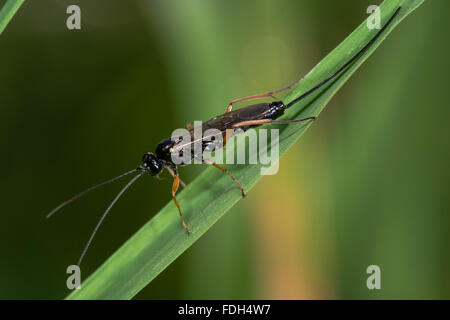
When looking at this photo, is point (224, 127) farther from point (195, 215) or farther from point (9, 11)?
point (9, 11)

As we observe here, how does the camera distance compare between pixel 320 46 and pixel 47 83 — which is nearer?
pixel 320 46

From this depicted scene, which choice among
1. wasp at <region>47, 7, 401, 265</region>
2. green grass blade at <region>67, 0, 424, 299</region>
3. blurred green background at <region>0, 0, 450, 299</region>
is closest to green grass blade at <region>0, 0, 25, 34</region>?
wasp at <region>47, 7, 401, 265</region>

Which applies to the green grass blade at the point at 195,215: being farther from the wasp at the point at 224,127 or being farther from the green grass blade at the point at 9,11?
the green grass blade at the point at 9,11

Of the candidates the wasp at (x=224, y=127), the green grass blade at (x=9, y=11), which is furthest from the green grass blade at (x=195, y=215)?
the green grass blade at (x=9, y=11)

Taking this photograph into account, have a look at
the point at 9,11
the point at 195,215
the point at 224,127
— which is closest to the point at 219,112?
the point at 224,127

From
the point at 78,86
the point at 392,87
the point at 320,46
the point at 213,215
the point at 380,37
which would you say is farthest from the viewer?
the point at 78,86

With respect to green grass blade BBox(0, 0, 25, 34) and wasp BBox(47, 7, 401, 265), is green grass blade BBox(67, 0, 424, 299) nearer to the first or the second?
wasp BBox(47, 7, 401, 265)
